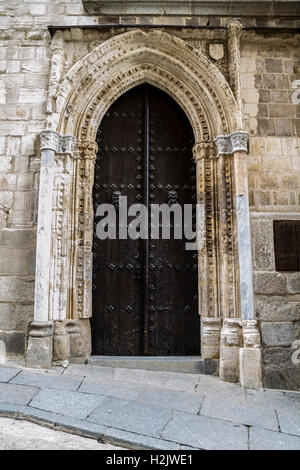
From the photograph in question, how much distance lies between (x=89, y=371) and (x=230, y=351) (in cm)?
146

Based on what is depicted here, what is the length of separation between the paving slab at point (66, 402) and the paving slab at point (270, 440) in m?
1.14

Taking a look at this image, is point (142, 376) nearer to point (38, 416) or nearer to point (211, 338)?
point (211, 338)

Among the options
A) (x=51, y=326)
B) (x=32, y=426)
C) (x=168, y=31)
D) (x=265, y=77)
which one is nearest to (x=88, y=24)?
(x=168, y=31)

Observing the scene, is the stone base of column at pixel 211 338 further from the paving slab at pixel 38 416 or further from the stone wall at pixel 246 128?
the paving slab at pixel 38 416

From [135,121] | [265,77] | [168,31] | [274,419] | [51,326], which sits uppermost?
[168,31]

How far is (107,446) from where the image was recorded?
2.07 meters

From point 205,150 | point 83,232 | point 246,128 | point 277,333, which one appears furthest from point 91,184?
point 277,333

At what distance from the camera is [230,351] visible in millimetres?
3432

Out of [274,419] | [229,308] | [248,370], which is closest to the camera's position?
[274,419]

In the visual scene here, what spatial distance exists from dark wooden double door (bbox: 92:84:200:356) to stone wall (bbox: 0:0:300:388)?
766 mm

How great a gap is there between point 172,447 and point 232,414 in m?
0.75

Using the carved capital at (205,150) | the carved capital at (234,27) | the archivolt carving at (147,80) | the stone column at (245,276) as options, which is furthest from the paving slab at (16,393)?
the carved capital at (234,27)

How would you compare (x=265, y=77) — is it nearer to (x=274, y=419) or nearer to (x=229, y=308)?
(x=229, y=308)

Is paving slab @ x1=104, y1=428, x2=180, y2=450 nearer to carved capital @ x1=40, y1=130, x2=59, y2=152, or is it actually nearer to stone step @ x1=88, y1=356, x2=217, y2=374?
stone step @ x1=88, y1=356, x2=217, y2=374
